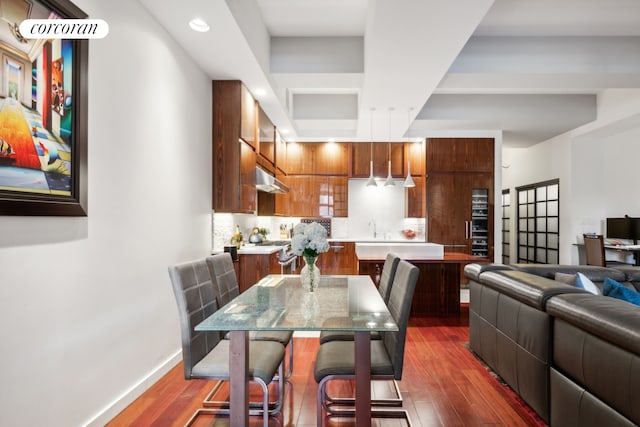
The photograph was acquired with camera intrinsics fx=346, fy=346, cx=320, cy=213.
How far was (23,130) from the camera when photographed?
5.11 feet

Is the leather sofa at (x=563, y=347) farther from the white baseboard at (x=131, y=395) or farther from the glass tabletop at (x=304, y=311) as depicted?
the white baseboard at (x=131, y=395)

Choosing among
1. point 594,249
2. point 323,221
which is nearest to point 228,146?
point 323,221

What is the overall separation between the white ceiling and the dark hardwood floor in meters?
2.64

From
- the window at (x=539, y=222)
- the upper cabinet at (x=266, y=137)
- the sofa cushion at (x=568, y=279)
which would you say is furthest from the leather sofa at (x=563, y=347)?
the window at (x=539, y=222)

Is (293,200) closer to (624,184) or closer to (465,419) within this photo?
(465,419)

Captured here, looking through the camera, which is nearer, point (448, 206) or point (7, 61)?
point (7, 61)

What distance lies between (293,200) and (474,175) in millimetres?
3347

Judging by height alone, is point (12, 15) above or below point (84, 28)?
below

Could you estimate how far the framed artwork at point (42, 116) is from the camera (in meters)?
1.48

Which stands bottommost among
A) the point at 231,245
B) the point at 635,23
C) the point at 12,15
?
the point at 231,245

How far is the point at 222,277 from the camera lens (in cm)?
242

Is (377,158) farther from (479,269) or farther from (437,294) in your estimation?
(479,269)

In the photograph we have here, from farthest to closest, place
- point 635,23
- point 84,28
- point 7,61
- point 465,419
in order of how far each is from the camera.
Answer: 1. point 635,23
2. point 465,419
3. point 84,28
4. point 7,61

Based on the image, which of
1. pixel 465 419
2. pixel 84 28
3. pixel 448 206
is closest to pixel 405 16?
pixel 84 28
